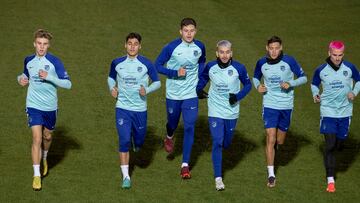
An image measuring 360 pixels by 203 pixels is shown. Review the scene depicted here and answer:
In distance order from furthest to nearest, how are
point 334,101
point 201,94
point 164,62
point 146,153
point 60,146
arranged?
point 60,146 → point 146,153 → point 164,62 → point 201,94 → point 334,101

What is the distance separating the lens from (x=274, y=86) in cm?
1470

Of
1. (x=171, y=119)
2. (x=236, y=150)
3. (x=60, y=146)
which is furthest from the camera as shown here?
(x=236, y=150)

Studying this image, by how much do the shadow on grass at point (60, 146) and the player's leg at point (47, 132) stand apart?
294mm

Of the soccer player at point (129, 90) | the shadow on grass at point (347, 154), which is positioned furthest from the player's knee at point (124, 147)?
the shadow on grass at point (347, 154)

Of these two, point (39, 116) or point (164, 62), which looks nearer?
point (39, 116)

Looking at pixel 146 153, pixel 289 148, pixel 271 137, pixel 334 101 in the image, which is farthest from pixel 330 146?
pixel 146 153

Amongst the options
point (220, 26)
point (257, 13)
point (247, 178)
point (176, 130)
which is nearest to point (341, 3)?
point (257, 13)

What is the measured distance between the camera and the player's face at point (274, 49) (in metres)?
14.5

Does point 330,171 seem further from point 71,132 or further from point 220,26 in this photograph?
point 220,26

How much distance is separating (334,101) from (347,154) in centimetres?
208

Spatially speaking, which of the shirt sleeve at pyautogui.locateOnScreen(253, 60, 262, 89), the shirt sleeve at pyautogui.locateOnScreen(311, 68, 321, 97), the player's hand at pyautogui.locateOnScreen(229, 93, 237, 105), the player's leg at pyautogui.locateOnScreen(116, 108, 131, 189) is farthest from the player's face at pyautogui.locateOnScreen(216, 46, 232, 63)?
the player's leg at pyautogui.locateOnScreen(116, 108, 131, 189)

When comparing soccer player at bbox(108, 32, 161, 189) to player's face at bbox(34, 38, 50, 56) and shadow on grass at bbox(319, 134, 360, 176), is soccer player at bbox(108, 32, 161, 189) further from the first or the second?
shadow on grass at bbox(319, 134, 360, 176)

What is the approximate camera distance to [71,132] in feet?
55.9

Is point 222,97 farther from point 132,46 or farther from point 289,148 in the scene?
point 289,148
